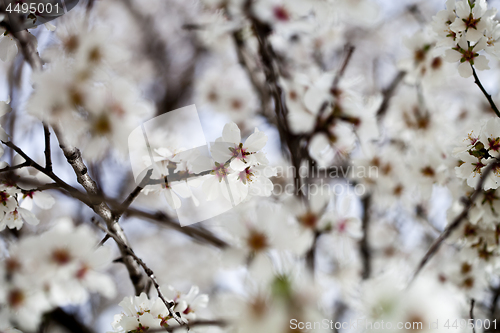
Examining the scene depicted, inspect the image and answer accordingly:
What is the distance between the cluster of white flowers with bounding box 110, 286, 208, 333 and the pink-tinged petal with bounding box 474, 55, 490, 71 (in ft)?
2.83

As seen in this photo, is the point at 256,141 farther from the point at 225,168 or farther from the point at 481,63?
the point at 481,63

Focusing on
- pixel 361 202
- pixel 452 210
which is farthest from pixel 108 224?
pixel 361 202

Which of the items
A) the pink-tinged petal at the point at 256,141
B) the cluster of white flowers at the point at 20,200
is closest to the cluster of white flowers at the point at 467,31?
the pink-tinged petal at the point at 256,141

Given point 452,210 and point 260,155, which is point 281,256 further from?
point 452,210

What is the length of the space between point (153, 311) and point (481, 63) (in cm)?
94

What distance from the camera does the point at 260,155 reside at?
0.63 m

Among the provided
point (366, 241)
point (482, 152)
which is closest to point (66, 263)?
point (482, 152)

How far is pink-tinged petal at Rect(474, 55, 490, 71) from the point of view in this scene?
0.72 meters

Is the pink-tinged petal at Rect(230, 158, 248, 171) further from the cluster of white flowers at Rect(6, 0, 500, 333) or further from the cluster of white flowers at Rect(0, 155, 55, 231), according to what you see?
the cluster of white flowers at Rect(0, 155, 55, 231)

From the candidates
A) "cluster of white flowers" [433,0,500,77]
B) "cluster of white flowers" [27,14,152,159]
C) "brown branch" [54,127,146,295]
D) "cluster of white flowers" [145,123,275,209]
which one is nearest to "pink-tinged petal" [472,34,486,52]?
"cluster of white flowers" [433,0,500,77]

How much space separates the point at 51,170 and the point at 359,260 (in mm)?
1704

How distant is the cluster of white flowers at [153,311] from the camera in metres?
0.66

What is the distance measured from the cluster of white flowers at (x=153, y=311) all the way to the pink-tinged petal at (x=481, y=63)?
0.86 meters

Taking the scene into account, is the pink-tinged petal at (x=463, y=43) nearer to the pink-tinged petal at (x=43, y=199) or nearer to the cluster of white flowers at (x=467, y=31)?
the cluster of white flowers at (x=467, y=31)
